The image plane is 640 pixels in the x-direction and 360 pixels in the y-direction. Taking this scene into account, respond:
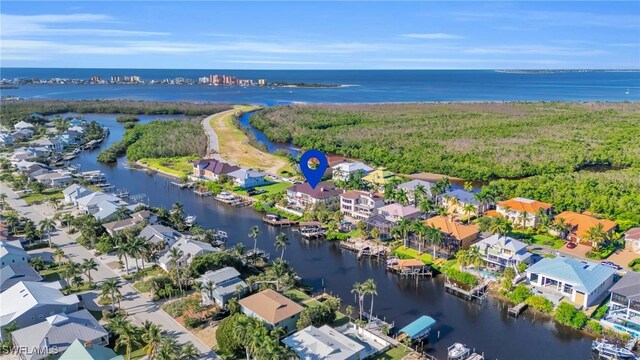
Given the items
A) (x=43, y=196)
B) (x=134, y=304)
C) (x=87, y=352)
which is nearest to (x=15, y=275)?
(x=134, y=304)

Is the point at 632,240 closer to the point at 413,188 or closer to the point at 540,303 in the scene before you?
the point at 540,303

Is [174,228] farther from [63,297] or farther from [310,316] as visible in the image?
[310,316]

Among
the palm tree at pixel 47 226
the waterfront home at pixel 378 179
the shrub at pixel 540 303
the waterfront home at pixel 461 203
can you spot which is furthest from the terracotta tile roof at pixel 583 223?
the palm tree at pixel 47 226

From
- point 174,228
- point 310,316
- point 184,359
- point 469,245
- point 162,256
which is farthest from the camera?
point 174,228

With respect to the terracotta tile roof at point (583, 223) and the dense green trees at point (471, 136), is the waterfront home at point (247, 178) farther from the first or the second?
the terracotta tile roof at point (583, 223)

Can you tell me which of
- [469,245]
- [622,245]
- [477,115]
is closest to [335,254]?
[469,245]

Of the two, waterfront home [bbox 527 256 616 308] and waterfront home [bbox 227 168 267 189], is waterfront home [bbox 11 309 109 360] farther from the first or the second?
waterfront home [bbox 227 168 267 189]

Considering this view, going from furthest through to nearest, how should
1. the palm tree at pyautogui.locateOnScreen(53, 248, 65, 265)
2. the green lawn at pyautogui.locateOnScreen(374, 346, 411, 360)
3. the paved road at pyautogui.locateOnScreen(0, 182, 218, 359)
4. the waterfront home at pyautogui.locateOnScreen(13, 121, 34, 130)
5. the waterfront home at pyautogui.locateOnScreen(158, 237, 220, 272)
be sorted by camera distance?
1. the waterfront home at pyautogui.locateOnScreen(13, 121, 34, 130)
2. the palm tree at pyautogui.locateOnScreen(53, 248, 65, 265)
3. the waterfront home at pyautogui.locateOnScreen(158, 237, 220, 272)
4. the paved road at pyautogui.locateOnScreen(0, 182, 218, 359)
5. the green lawn at pyautogui.locateOnScreen(374, 346, 411, 360)

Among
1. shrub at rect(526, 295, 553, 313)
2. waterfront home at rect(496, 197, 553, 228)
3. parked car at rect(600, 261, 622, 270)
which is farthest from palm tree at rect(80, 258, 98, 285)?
parked car at rect(600, 261, 622, 270)
